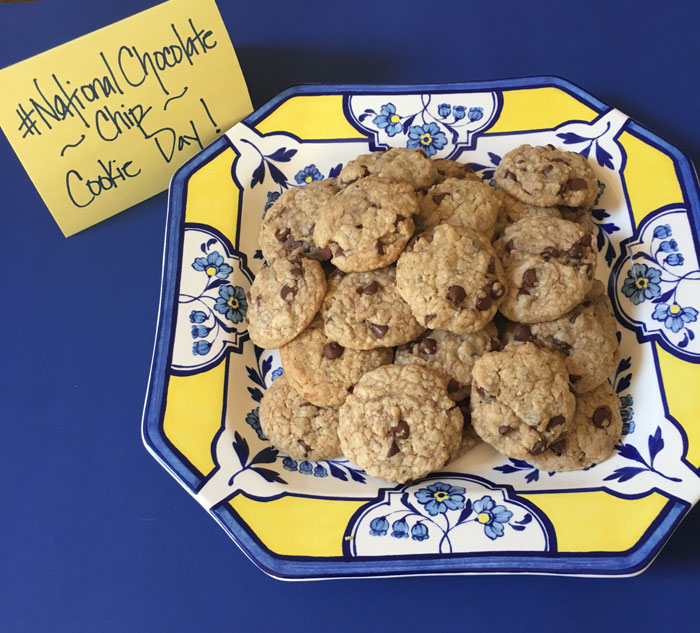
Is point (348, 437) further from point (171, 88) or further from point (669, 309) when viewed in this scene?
point (171, 88)

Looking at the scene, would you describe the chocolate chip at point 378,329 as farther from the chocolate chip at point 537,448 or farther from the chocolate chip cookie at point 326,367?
the chocolate chip at point 537,448

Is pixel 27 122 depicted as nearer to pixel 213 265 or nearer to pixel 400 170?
pixel 213 265

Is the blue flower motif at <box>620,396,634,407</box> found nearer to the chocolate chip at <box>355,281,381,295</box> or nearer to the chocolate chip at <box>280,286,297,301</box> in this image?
the chocolate chip at <box>355,281,381,295</box>

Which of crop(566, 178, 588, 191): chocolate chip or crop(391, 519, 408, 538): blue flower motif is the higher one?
crop(566, 178, 588, 191): chocolate chip

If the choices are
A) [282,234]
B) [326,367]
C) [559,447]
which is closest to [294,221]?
[282,234]

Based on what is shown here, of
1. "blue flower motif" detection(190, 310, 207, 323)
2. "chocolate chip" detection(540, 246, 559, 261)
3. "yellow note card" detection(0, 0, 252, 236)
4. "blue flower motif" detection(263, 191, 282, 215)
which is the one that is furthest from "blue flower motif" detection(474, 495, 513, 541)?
"yellow note card" detection(0, 0, 252, 236)

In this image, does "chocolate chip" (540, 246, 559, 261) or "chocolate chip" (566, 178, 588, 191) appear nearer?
"chocolate chip" (540, 246, 559, 261)

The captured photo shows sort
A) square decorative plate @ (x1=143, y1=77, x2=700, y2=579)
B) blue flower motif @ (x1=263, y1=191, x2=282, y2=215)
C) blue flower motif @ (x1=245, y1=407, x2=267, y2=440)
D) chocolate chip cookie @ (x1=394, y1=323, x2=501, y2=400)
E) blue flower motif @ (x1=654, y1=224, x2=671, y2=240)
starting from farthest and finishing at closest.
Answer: blue flower motif @ (x1=263, y1=191, x2=282, y2=215), blue flower motif @ (x1=654, y1=224, x2=671, y2=240), blue flower motif @ (x1=245, y1=407, x2=267, y2=440), chocolate chip cookie @ (x1=394, y1=323, x2=501, y2=400), square decorative plate @ (x1=143, y1=77, x2=700, y2=579)

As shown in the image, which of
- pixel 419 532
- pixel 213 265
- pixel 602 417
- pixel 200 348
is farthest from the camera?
pixel 213 265
